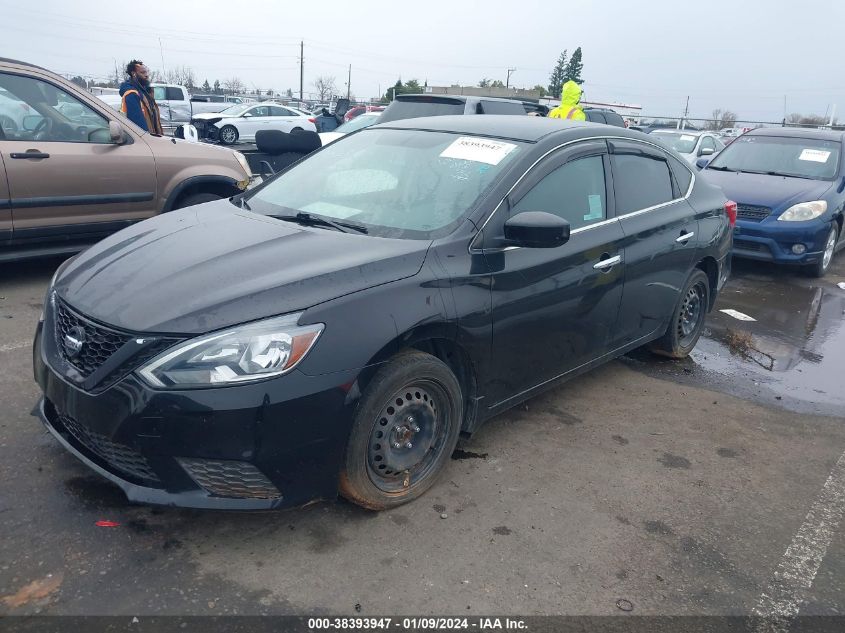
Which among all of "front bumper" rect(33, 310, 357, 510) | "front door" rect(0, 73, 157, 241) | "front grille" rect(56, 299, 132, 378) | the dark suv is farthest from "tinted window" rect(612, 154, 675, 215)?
the dark suv

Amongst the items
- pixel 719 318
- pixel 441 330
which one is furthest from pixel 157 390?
pixel 719 318

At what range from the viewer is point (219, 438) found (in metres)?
2.33

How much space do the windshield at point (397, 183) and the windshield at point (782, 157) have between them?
6.52 m

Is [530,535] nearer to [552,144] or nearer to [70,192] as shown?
[552,144]

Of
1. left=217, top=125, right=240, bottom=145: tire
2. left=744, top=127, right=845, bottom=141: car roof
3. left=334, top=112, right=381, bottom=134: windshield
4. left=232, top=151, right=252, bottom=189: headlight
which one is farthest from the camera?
left=217, top=125, right=240, bottom=145: tire

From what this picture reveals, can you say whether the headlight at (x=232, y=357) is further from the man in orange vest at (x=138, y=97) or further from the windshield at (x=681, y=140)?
the windshield at (x=681, y=140)

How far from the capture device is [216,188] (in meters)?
6.45

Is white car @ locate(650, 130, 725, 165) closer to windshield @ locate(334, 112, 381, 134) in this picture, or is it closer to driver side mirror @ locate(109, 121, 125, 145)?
windshield @ locate(334, 112, 381, 134)

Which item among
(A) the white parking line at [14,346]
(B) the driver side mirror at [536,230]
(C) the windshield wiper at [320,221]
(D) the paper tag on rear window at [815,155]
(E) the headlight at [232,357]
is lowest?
(A) the white parking line at [14,346]

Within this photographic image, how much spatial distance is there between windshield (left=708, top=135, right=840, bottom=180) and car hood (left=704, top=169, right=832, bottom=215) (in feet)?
0.83

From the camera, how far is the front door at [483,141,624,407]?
3.14m

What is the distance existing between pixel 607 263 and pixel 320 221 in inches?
63.5

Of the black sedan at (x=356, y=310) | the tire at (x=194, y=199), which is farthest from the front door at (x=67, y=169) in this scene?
the black sedan at (x=356, y=310)

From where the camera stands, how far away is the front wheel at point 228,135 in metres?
23.8
